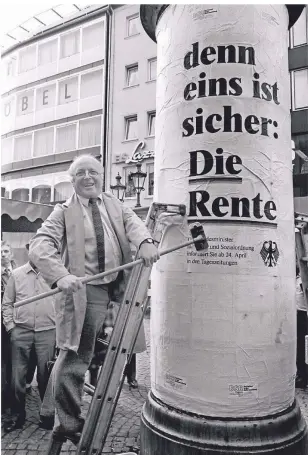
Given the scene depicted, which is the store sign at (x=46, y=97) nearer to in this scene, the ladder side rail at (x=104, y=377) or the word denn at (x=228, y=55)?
the word denn at (x=228, y=55)

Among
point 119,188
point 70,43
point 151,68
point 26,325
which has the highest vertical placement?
point 70,43

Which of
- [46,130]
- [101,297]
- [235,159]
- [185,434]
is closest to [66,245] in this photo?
[101,297]

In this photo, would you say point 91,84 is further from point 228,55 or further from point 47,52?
point 228,55

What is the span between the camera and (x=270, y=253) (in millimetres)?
2908

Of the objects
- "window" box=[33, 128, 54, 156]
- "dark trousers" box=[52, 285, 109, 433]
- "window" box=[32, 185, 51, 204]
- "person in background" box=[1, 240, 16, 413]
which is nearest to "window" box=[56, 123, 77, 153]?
"window" box=[33, 128, 54, 156]

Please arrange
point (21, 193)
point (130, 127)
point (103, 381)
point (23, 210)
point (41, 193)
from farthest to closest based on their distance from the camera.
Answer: point (21, 193)
point (41, 193)
point (130, 127)
point (23, 210)
point (103, 381)

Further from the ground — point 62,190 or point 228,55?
point 62,190

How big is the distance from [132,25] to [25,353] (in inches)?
709

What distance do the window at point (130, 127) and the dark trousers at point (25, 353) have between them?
1520cm

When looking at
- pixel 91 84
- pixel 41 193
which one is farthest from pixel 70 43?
pixel 41 193

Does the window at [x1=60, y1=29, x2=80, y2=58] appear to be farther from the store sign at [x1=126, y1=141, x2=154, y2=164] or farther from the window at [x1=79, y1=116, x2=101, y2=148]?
the store sign at [x1=126, y1=141, x2=154, y2=164]

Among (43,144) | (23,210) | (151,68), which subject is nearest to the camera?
(23,210)

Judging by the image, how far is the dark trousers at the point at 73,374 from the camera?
8.67ft

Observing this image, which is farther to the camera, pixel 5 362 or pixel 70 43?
pixel 70 43
